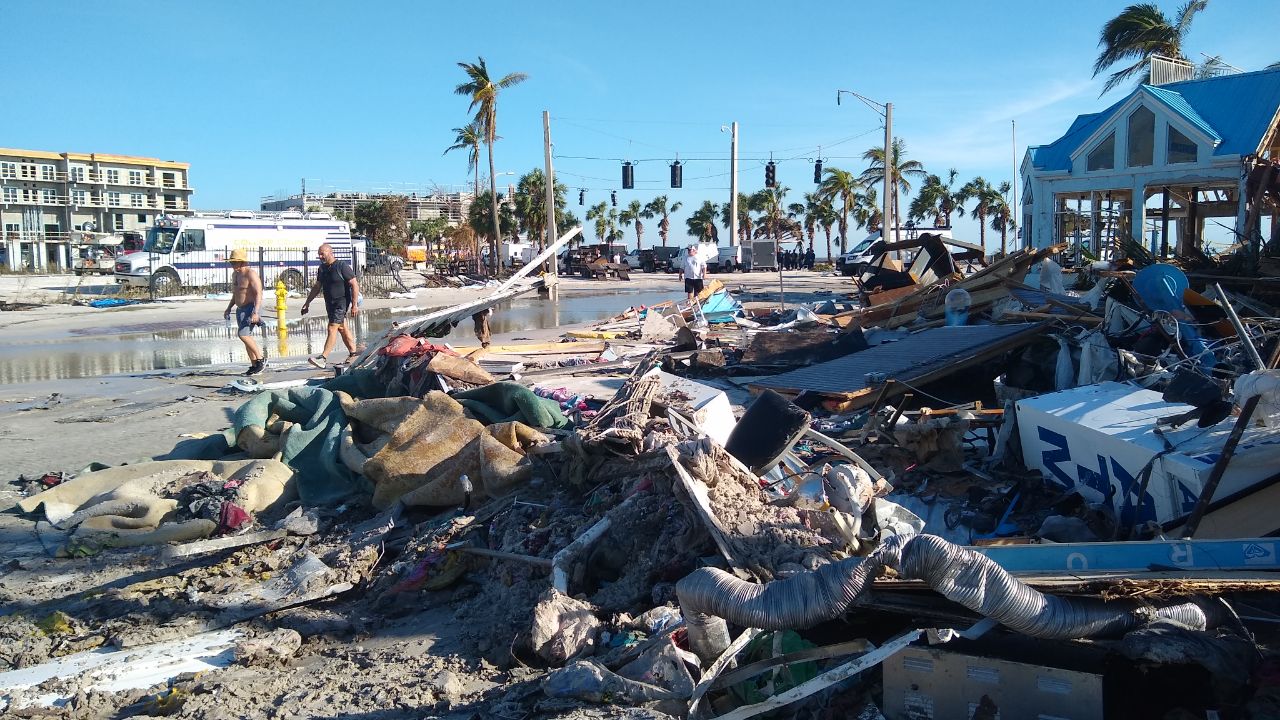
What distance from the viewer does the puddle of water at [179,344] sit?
1332cm

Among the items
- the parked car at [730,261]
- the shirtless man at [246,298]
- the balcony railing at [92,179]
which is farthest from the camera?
the balcony railing at [92,179]

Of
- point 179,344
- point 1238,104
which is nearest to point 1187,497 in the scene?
point 179,344

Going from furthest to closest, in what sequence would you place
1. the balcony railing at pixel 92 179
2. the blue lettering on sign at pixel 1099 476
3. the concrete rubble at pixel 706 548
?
1. the balcony railing at pixel 92 179
2. the blue lettering on sign at pixel 1099 476
3. the concrete rubble at pixel 706 548

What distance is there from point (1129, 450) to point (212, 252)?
98.9 feet

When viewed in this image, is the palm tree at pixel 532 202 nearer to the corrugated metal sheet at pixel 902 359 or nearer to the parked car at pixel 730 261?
the parked car at pixel 730 261

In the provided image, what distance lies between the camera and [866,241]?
115ft

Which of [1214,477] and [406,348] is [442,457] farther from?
[1214,477]

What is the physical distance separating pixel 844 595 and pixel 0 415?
9.70 metres

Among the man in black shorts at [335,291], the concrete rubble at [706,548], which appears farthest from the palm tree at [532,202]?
the concrete rubble at [706,548]

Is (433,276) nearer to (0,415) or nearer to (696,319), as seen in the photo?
(696,319)

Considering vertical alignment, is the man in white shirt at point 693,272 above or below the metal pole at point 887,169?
below

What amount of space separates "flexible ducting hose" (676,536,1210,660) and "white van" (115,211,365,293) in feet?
89.9

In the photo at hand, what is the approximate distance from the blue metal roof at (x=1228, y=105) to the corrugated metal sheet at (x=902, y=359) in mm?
13996

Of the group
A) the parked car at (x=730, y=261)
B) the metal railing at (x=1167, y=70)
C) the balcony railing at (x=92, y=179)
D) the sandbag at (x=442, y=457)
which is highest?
the balcony railing at (x=92, y=179)
